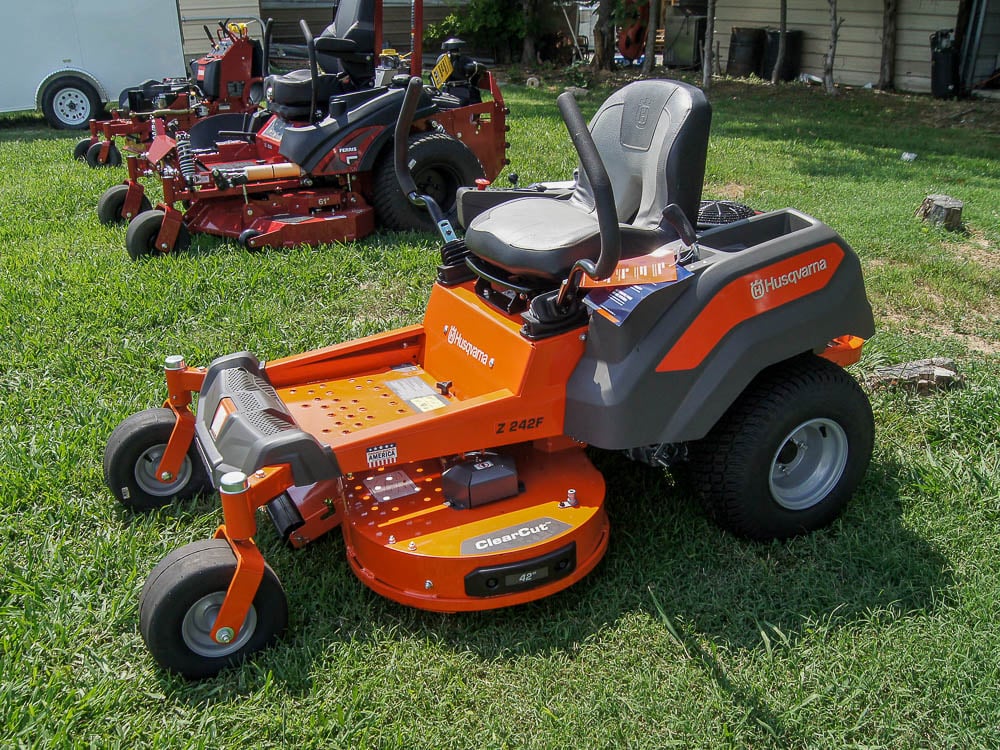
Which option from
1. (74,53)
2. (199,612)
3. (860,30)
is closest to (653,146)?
(199,612)

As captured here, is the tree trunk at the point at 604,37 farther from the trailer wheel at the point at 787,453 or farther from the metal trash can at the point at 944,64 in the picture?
the trailer wheel at the point at 787,453

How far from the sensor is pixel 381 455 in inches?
108

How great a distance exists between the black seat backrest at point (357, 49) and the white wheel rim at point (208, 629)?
5051 mm

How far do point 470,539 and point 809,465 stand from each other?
131cm

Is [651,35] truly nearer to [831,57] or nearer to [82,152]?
[831,57]

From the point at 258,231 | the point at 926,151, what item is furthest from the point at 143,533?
the point at 926,151

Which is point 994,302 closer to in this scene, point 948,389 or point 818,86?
point 948,389

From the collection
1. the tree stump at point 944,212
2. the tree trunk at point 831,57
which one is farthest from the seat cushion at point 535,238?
the tree trunk at point 831,57

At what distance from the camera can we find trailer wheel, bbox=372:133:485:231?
6.38m

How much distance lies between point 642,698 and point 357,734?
775mm

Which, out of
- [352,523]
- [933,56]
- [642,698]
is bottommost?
[642,698]

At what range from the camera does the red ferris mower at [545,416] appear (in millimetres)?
2561

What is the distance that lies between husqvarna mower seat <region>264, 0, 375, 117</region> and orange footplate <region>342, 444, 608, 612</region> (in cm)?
423

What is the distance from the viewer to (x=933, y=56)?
12930 millimetres
